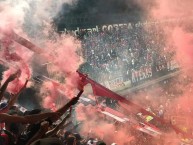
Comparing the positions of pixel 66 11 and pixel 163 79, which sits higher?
pixel 66 11

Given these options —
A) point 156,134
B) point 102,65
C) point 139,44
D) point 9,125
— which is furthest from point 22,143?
point 139,44

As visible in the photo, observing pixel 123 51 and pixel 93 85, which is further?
pixel 123 51

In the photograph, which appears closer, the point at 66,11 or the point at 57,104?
the point at 57,104

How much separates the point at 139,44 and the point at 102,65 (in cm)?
588

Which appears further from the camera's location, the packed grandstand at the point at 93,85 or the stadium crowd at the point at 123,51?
the stadium crowd at the point at 123,51

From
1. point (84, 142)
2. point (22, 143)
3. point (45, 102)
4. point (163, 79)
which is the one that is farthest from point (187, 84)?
point (22, 143)

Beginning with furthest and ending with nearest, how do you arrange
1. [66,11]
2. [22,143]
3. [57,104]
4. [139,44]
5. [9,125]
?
[139,44], [66,11], [57,104], [9,125], [22,143]

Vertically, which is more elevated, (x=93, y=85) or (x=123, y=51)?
(x=93, y=85)

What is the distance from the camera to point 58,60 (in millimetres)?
7031

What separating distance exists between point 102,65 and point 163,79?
714 centimetres

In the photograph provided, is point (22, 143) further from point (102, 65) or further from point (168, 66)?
point (168, 66)

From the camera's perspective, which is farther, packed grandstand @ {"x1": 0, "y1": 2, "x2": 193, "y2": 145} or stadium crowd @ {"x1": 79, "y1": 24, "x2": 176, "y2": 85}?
stadium crowd @ {"x1": 79, "y1": 24, "x2": 176, "y2": 85}

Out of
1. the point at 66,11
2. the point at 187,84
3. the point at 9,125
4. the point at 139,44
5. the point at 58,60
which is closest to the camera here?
the point at 9,125

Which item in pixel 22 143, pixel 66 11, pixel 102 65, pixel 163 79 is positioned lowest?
pixel 163 79
